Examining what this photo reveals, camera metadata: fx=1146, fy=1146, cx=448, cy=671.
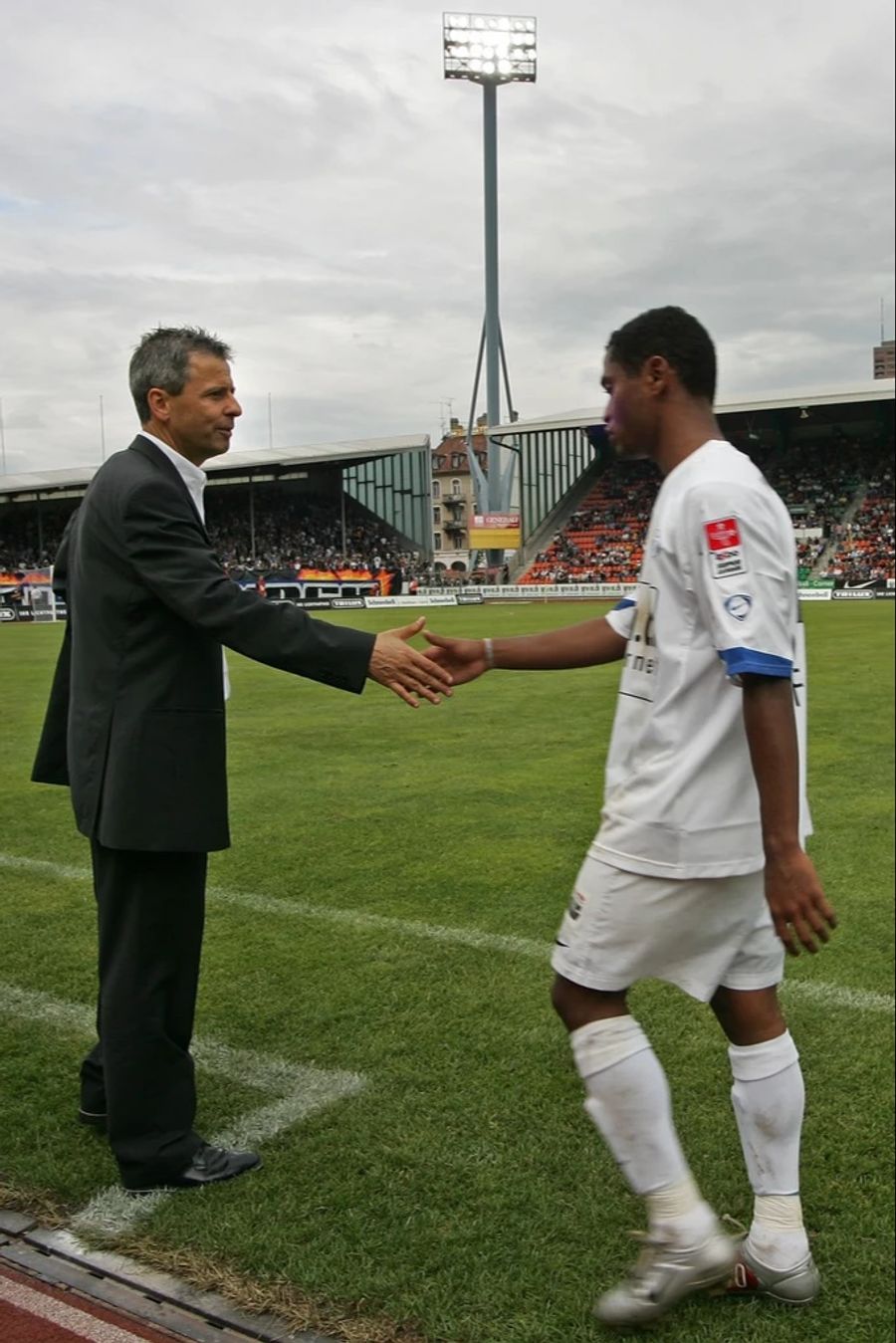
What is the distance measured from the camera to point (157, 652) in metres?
2.86

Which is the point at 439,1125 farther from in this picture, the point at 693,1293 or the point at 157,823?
the point at 157,823

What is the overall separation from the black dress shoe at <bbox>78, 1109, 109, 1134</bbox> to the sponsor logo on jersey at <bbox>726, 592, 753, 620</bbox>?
2363 millimetres

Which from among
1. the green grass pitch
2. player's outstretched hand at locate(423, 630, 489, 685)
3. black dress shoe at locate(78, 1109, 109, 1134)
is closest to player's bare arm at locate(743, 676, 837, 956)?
the green grass pitch

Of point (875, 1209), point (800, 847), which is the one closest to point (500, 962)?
point (875, 1209)

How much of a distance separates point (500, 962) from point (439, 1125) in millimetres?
1305

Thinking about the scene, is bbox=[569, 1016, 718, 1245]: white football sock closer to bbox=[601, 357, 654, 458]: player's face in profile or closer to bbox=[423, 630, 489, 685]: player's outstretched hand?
bbox=[423, 630, 489, 685]: player's outstretched hand

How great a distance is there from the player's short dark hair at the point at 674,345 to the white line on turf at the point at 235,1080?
228 cm

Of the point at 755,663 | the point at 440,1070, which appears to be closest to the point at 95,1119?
the point at 440,1070

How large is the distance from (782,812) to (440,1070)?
1.85 m

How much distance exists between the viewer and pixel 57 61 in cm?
253

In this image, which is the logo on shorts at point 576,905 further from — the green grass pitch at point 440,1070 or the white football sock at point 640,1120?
the green grass pitch at point 440,1070

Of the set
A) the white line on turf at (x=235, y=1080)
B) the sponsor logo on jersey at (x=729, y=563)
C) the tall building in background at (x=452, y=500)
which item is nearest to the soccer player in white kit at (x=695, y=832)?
the sponsor logo on jersey at (x=729, y=563)

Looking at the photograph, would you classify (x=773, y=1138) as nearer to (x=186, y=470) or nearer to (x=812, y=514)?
(x=186, y=470)

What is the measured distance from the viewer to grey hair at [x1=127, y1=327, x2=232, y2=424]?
2.87 meters
